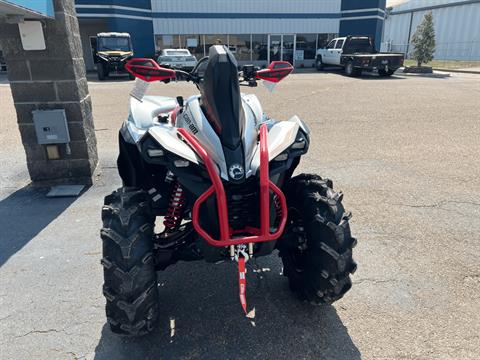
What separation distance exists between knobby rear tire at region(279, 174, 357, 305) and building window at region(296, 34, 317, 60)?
30.4 m

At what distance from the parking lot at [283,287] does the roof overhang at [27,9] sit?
85.7 inches

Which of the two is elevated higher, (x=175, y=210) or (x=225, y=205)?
(x=225, y=205)

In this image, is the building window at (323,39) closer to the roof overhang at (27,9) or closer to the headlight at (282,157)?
the roof overhang at (27,9)

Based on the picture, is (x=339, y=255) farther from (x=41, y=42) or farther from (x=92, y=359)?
(x=41, y=42)

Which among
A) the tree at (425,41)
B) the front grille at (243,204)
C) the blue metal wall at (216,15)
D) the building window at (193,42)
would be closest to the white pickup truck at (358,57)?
the tree at (425,41)

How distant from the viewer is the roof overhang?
3.59m

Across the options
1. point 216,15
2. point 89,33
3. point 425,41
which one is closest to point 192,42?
point 216,15

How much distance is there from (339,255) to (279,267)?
1.02m

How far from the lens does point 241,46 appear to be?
30906mm

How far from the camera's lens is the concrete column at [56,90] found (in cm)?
474

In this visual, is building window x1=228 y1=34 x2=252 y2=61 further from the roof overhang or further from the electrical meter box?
the roof overhang

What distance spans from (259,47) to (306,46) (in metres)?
3.91

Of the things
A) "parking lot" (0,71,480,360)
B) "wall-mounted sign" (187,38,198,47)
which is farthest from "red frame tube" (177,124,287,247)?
"wall-mounted sign" (187,38,198,47)

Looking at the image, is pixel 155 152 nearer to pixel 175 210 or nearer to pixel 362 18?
pixel 175 210
